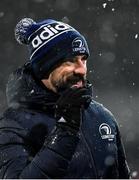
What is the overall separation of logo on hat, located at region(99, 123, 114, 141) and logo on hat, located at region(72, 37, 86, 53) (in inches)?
14.1

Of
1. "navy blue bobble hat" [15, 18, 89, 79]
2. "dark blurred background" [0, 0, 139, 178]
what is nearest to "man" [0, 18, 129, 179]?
"navy blue bobble hat" [15, 18, 89, 79]

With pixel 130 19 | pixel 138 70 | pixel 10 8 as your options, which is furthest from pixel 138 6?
pixel 10 8

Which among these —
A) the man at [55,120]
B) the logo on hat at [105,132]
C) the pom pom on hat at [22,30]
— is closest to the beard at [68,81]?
the man at [55,120]

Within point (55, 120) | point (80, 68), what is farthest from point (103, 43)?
point (55, 120)

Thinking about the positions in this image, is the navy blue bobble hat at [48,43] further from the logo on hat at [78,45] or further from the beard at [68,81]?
the beard at [68,81]

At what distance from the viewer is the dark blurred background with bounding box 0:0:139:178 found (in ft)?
40.8

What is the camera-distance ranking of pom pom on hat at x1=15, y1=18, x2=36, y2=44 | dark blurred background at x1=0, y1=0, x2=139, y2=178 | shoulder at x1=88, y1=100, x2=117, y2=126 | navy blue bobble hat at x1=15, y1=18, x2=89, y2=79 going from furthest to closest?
dark blurred background at x1=0, y1=0, x2=139, y2=178 < pom pom on hat at x1=15, y1=18, x2=36, y2=44 < shoulder at x1=88, y1=100, x2=117, y2=126 < navy blue bobble hat at x1=15, y1=18, x2=89, y2=79

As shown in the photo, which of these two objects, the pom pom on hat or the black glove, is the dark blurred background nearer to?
the pom pom on hat

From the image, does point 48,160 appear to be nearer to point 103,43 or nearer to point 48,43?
point 48,43

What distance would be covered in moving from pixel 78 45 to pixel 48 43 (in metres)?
0.15

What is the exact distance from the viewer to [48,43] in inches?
141

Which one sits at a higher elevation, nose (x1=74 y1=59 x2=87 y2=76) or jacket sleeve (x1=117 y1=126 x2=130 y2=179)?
nose (x1=74 y1=59 x2=87 y2=76)

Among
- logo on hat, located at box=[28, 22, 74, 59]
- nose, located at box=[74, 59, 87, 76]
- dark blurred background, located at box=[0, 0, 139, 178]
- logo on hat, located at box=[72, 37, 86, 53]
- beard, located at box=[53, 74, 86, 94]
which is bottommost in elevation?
dark blurred background, located at box=[0, 0, 139, 178]

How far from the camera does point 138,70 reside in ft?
40.3
